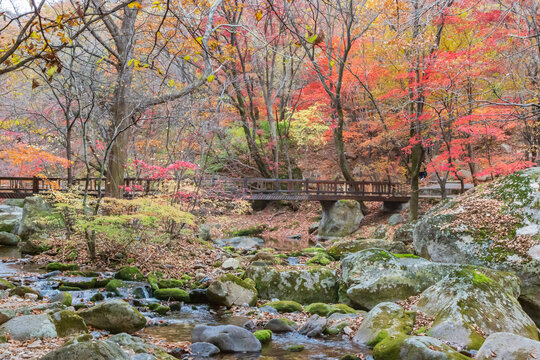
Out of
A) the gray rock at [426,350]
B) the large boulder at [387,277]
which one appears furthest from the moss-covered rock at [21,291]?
the gray rock at [426,350]

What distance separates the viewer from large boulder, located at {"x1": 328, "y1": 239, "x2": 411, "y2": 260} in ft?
34.5

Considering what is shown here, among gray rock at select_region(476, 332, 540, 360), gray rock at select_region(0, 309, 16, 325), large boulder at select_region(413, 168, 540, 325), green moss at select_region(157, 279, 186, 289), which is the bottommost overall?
green moss at select_region(157, 279, 186, 289)

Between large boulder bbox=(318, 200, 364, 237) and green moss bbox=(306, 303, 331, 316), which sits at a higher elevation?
large boulder bbox=(318, 200, 364, 237)

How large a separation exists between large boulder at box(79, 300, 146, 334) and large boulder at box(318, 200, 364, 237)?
13.6 m

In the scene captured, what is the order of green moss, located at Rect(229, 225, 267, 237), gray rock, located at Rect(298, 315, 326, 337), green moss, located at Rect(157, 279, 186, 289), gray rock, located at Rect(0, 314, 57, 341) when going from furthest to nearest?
green moss, located at Rect(229, 225, 267, 237) → green moss, located at Rect(157, 279, 186, 289) → gray rock, located at Rect(298, 315, 326, 337) → gray rock, located at Rect(0, 314, 57, 341)

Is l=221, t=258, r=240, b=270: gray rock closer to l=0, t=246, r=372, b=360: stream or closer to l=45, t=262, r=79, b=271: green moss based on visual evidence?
l=0, t=246, r=372, b=360: stream

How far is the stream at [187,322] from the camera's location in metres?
5.16

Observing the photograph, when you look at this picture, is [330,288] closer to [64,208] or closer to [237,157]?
[64,208]

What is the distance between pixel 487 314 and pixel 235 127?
19566 mm

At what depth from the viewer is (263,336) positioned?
5.60 meters

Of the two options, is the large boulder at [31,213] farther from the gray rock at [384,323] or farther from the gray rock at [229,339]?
the gray rock at [384,323]

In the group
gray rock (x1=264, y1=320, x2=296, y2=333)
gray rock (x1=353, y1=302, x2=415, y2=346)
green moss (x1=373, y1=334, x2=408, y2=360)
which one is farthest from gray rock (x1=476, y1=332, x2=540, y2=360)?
gray rock (x1=264, y1=320, x2=296, y2=333)

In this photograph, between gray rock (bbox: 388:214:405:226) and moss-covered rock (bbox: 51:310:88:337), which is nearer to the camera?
moss-covered rock (bbox: 51:310:88:337)

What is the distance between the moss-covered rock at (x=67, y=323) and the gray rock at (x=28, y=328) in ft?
0.25
